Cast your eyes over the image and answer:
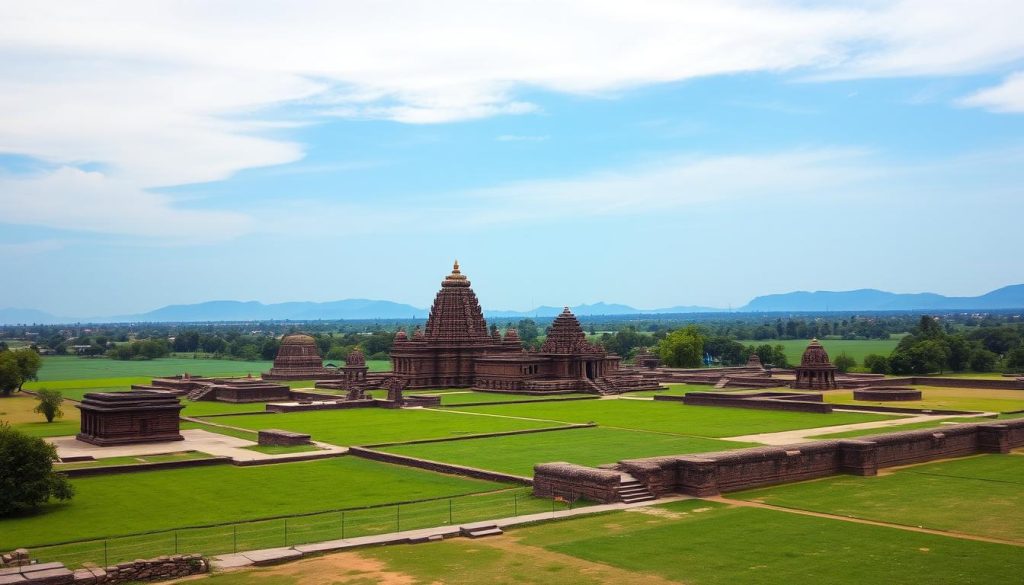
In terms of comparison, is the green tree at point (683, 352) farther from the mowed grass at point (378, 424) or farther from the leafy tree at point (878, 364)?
the mowed grass at point (378, 424)

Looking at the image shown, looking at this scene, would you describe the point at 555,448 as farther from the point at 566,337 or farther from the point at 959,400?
the point at 566,337

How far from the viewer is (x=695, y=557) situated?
2006 centimetres

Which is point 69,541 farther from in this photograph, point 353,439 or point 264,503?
point 353,439

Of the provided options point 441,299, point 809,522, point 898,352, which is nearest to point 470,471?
point 809,522

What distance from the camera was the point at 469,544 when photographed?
21.4 metres

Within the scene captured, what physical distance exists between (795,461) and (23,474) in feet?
66.4

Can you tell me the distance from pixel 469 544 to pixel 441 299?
59.2m

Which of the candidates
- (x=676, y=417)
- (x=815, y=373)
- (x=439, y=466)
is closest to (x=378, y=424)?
(x=676, y=417)

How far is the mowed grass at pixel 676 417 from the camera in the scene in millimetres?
43406

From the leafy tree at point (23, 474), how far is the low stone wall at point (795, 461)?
40.8ft

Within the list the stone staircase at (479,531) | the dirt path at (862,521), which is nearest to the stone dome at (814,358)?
the dirt path at (862,521)

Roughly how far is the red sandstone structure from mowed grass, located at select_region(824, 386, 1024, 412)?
4.96ft

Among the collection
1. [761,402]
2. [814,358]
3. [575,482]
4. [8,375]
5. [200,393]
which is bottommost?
[575,482]

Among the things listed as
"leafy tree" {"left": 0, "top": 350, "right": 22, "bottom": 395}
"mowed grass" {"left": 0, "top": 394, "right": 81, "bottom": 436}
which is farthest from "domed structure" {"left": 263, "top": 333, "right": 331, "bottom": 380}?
"mowed grass" {"left": 0, "top": 394, "right": 81, "bottom": 436}
